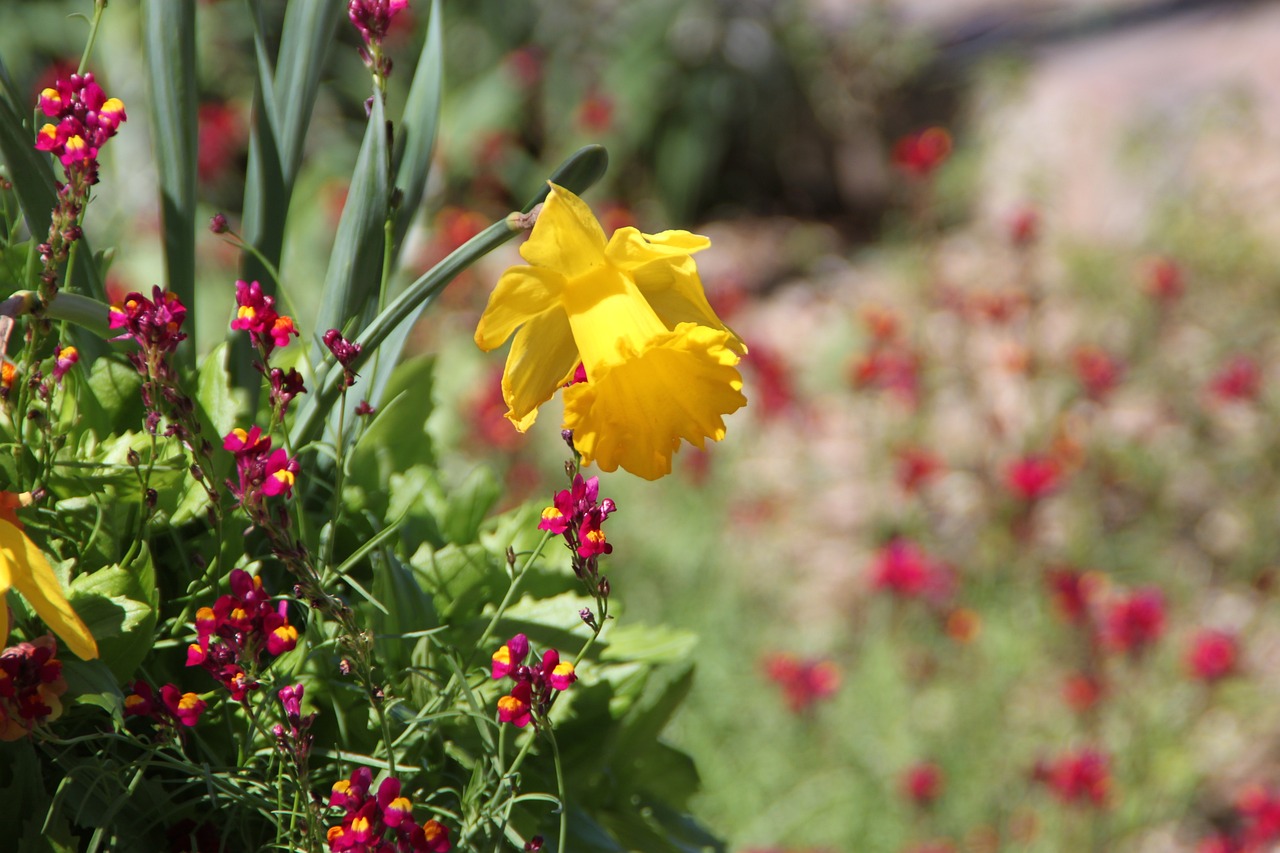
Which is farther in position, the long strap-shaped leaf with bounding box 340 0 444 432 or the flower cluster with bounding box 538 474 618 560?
the long strap-shaped leaf with bounding box 340 0 444 432

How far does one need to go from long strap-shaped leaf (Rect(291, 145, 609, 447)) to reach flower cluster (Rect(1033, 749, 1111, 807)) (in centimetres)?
130

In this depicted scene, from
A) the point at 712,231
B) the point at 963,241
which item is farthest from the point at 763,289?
the point at 963,241

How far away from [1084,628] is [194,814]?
1657 mm

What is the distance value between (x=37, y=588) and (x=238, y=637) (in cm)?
11

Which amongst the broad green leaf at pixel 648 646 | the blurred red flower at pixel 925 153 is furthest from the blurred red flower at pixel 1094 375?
the broad green leaf at pixel 648 646

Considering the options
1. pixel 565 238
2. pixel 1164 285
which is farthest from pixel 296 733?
pixel 1164 285

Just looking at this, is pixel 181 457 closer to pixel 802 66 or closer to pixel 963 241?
pixel 963 241

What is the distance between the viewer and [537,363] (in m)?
0.61

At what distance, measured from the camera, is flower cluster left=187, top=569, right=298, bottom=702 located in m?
0.57

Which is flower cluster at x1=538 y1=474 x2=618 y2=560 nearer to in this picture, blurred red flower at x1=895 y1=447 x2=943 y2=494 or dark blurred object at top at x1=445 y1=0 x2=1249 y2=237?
blurred red flower at x1=895 y1=447 x2=943 y2=494

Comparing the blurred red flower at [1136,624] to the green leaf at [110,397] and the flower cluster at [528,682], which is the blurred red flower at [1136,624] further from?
the green leaf at [110,397]

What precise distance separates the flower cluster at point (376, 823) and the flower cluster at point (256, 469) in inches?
5.7

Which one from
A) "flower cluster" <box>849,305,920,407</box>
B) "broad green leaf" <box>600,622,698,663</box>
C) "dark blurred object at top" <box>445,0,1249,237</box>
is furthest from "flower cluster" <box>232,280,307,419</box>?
"dark blurred object at top" <box>445,0,1249,237</box>

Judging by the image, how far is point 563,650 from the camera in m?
0.72
